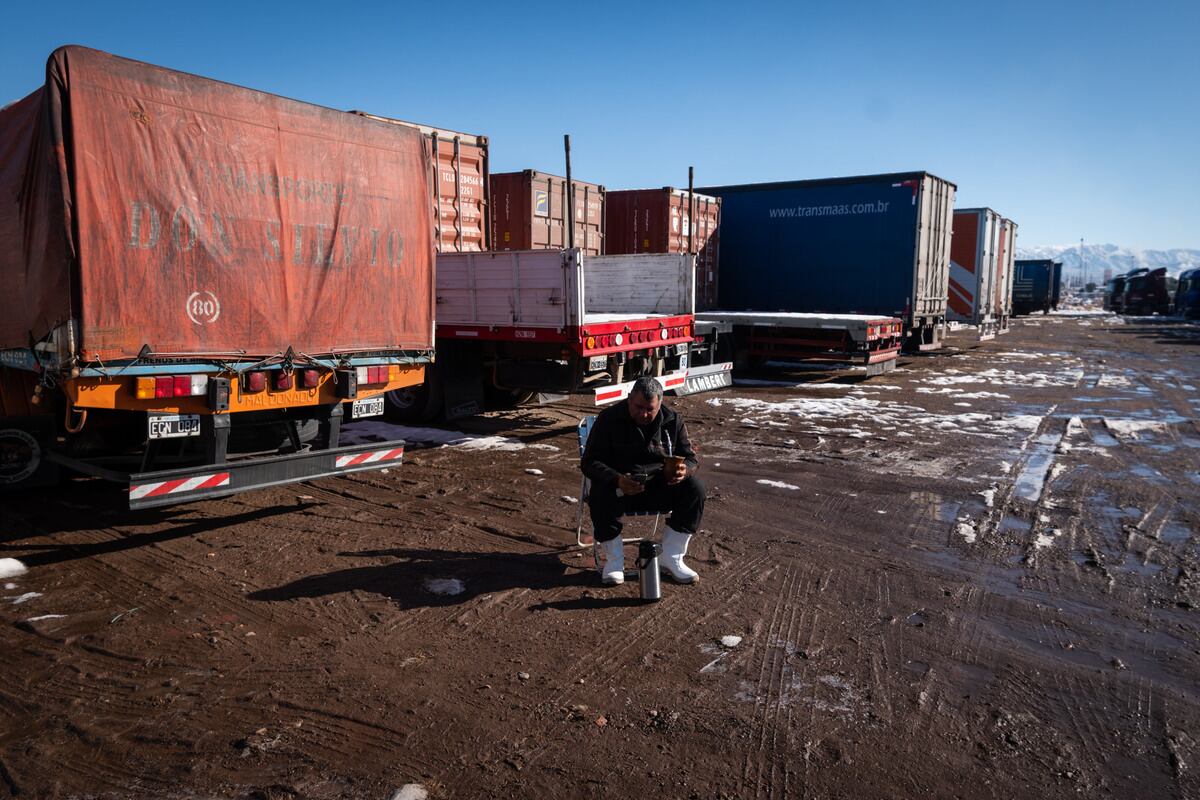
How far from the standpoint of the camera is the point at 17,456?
618cm

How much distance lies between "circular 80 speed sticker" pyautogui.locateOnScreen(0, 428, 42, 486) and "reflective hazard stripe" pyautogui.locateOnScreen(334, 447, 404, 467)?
2475 millimetres

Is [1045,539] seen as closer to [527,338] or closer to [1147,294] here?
[527,338]

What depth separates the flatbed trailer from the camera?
1426 centimetres

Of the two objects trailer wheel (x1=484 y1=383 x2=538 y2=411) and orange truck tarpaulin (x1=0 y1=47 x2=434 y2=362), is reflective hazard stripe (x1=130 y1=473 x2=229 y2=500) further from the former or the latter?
trailer wheel (x1=484 y1=383 x2=538 y2=411)

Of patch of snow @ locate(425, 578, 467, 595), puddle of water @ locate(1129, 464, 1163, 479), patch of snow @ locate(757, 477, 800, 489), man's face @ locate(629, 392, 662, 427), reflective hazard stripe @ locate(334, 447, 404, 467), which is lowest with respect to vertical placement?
patch of snow @ locate(425, 578, 467, 595)

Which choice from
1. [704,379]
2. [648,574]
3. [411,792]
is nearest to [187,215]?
[648,574]

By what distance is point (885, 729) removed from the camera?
3.23m

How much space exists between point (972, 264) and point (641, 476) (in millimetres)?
20656

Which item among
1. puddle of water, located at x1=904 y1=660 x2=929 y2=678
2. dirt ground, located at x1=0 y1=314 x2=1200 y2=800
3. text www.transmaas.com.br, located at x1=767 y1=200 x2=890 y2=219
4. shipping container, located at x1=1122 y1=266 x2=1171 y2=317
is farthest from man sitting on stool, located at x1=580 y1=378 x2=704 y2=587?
shipping container, located at x1=1122 y1=266 x2=1171 y2=317

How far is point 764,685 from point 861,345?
11.5 meters

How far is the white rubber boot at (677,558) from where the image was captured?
4773mm

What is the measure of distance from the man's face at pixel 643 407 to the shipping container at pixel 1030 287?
47.4 m

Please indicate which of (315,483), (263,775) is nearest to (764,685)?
(263,775)

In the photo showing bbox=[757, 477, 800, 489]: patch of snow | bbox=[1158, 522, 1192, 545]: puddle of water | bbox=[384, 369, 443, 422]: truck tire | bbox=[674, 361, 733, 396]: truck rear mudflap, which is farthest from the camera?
bbox=[674, 361, 733, 396]: truck rear mudflap
